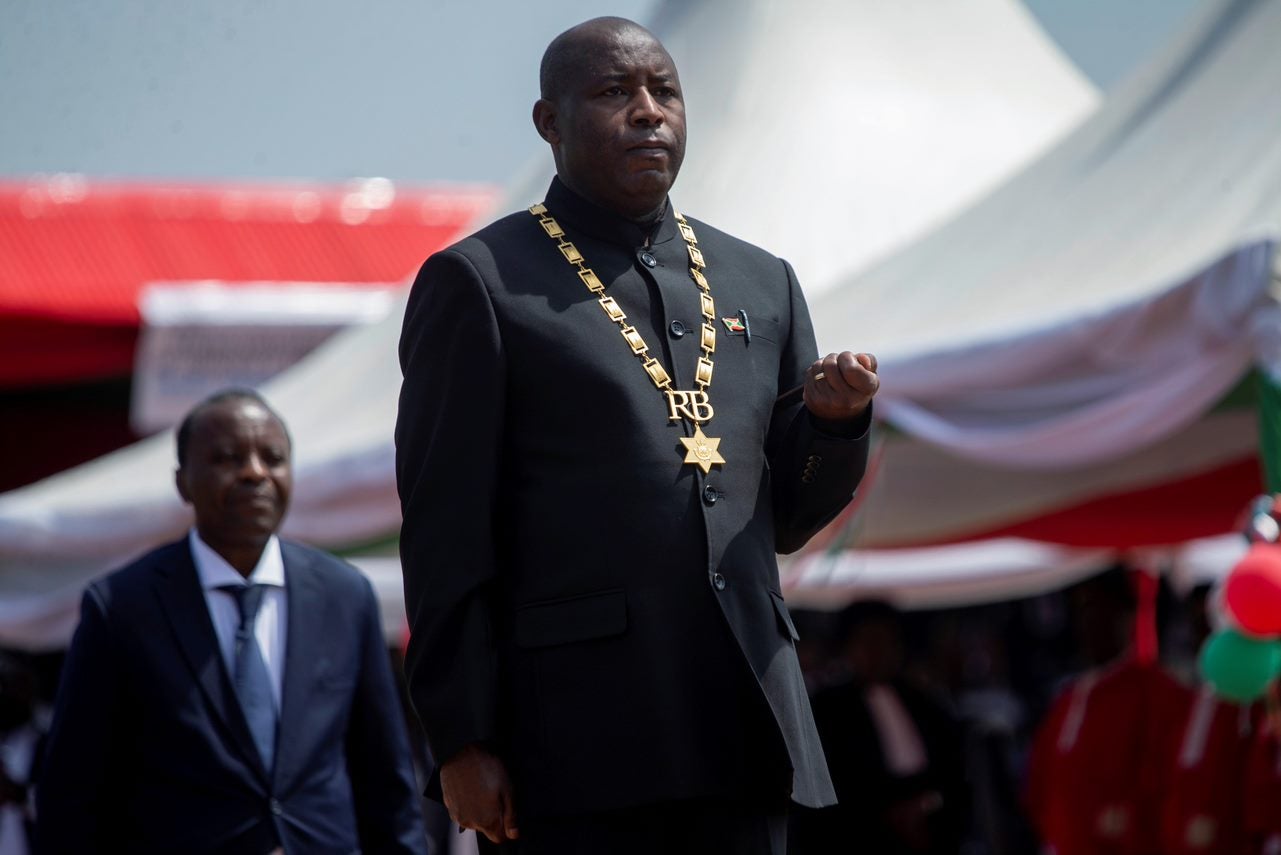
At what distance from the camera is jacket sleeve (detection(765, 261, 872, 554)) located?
2229mm

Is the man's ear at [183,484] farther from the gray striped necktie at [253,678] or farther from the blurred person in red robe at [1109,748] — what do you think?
the blurred person in red robe at [1109,748]

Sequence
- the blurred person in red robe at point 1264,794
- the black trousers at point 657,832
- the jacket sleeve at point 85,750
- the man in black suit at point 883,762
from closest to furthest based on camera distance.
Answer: the black trousers at point 657,832 < the jacket sleeve at point 85,750 < the blurred person in red robe at point 1264,794 < the man in black suit at point 883,762

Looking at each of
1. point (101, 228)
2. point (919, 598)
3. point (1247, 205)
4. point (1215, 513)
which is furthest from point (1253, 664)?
point (101, 228)

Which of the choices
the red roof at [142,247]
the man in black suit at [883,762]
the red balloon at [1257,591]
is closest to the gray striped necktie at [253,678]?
the red balloon at [1257,591]

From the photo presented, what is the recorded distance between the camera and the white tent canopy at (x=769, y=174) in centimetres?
694

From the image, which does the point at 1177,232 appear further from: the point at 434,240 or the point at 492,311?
the point at 434,240

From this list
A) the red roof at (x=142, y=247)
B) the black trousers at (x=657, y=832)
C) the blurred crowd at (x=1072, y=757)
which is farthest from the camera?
the red roof at (x=142, y=247)

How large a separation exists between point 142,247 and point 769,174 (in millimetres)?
8407

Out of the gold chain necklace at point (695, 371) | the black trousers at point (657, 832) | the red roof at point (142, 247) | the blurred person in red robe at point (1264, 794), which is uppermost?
the red roof at point (142, 247)

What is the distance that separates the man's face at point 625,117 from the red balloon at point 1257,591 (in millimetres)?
2062

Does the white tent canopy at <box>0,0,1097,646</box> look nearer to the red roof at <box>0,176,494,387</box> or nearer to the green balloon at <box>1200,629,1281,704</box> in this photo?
the green balloon at <box>1200,629,1281,704</box>

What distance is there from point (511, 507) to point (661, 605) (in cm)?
21

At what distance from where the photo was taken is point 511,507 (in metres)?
2.20

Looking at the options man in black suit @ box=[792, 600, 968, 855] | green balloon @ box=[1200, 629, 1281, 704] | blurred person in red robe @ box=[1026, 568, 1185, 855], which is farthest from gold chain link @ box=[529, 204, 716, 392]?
blurred person in red robe @ box=[1026, 568, 1185, 855]
